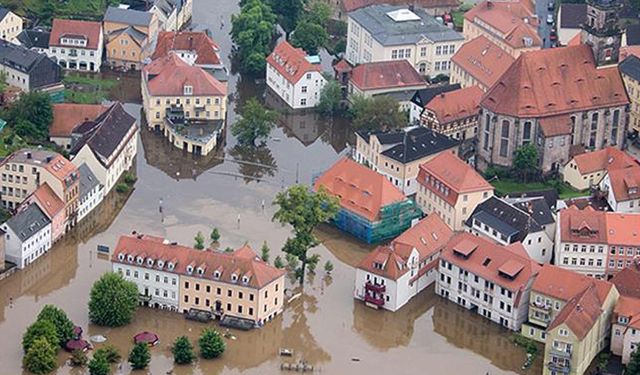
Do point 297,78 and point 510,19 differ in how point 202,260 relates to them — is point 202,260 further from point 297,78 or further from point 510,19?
point 510,19

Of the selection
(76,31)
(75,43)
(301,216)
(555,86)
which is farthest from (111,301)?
(76,31)

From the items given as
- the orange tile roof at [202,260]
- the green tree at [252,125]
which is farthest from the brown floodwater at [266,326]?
the orange tile roof at [202,260]

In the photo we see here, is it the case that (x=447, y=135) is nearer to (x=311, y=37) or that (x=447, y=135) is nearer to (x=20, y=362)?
(x=311, y=37)

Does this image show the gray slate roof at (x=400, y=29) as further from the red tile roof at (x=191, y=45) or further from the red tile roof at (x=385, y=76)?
the red tile roof at (x=191, y=45)

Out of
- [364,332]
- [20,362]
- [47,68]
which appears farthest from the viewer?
[47,68]

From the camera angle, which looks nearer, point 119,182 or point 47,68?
point 119,182

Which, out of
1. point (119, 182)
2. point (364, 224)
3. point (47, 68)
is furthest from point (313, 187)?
point (47, 68)
